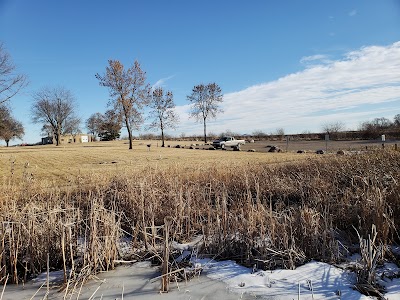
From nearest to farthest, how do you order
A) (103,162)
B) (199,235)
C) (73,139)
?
(199,235), (103,162), (73,139)

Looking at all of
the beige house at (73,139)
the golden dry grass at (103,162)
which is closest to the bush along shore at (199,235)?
the golden dry grass at (103,162)

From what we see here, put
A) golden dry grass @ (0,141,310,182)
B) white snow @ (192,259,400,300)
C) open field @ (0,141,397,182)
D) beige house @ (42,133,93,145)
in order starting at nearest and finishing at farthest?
1. white snow @ (192,259,400,300)
2. golden dry grass @ (0,141,310,182)
3. open field @ (0,141,397,182)
4. beige house @ (42,133,93,145)

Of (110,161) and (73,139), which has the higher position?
(73,139)

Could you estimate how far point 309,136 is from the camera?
59219 mm

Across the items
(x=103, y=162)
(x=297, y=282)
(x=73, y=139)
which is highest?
(x=73, y=139)

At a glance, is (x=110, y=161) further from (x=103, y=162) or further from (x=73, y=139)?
(x=73, y=139)

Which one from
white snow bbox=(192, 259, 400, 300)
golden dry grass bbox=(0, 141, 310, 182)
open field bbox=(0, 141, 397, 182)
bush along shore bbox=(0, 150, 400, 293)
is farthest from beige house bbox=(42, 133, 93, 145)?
white snow bbox=(192, 259, 400, 300)

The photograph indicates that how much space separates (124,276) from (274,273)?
1.87m

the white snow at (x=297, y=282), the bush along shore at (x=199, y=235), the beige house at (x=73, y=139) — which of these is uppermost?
the beige house at (x=73, y=139)

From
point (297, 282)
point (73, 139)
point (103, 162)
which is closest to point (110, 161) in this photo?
point (103, 162)

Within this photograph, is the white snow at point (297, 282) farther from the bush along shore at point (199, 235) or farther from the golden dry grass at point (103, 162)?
the golden dry grass at point (103, 162)

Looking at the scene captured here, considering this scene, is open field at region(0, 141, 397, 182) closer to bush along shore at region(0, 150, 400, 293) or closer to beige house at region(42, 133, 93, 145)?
bush along shore at region(0, 150, 400, 293)

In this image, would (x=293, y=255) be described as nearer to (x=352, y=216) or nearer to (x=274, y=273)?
(x=274, y=273)

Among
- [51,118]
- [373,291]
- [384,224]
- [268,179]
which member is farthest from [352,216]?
[51,118]
